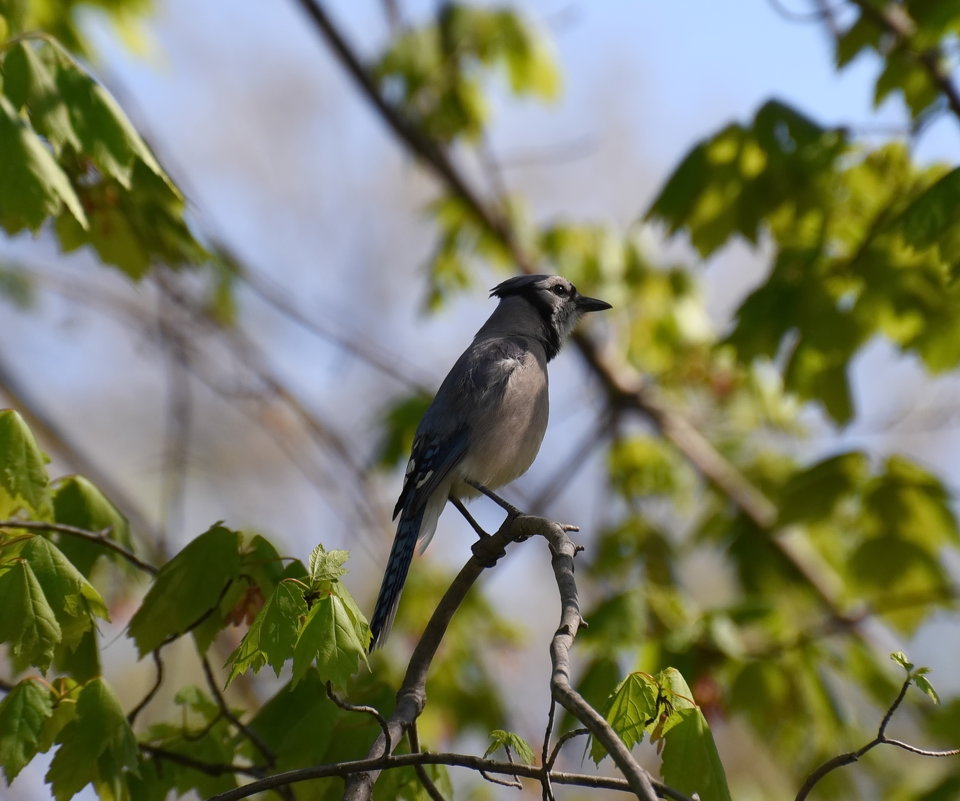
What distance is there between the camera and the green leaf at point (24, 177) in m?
1.80

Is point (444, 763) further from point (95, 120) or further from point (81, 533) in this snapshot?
point (95, 120)

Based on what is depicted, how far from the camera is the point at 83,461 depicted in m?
4.00

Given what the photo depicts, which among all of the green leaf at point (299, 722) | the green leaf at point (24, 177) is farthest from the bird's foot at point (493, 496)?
the green leaf at point (24, 177)

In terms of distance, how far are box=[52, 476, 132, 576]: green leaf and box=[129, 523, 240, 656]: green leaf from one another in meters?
0.19

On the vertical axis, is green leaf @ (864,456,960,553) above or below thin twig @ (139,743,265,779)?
above

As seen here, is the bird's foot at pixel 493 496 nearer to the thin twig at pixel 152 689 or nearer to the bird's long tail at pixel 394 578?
the bird's long tail at pixel 394 578

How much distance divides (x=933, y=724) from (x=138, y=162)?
2.59 meters

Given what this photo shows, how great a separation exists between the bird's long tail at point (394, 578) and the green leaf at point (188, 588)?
13.6 inches

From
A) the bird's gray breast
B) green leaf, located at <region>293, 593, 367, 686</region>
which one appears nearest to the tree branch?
the bird's gray breast

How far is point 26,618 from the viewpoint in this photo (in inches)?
62.6

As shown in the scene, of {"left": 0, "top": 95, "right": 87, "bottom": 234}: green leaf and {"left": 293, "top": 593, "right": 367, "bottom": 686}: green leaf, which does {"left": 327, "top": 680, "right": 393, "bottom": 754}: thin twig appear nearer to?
{"left": 293, "top": 593, "right": 367, "bottom": 686}: green leaf

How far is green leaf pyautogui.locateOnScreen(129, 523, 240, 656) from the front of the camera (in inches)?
74.0

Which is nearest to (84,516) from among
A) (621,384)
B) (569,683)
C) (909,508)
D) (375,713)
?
(375,713)

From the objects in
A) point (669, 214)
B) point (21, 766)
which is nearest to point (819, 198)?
point (669, 214)
